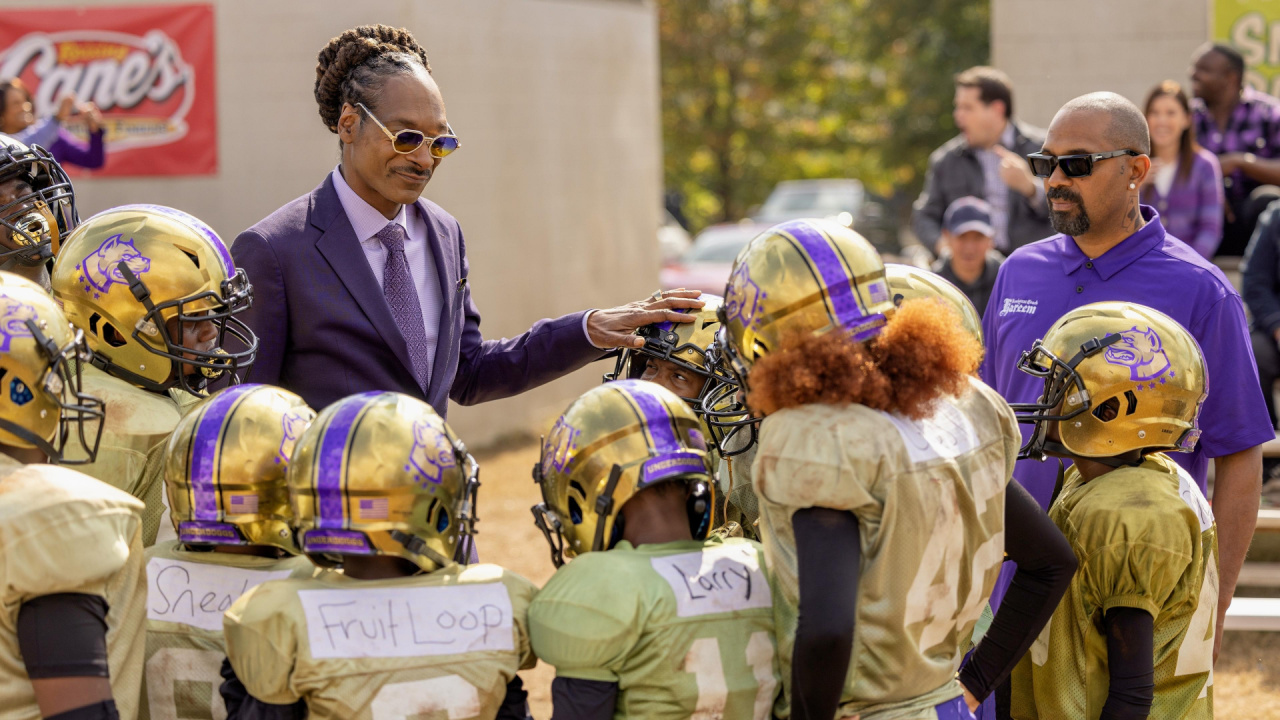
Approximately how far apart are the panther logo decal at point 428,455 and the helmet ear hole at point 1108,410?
62.6 inches

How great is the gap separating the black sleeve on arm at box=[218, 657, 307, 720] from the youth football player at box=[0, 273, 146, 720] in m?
0.19

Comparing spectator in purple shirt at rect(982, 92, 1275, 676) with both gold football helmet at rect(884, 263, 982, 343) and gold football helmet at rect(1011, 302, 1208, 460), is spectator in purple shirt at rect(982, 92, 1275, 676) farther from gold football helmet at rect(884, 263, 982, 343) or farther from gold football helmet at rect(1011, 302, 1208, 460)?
gold football helmet at rect(884, 263, 982, 343)

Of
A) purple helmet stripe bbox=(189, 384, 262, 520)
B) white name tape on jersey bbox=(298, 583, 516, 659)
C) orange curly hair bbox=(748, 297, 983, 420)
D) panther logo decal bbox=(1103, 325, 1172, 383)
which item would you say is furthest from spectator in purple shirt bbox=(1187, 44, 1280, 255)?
purple helmet stripe bbox=(189, 384, 262, 520)

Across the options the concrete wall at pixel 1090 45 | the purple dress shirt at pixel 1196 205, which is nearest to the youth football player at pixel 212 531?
the purple dress shirt at pixel 1196 205

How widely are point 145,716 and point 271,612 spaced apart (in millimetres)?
603

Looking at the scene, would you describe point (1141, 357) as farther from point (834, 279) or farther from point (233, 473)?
point (233, 473)

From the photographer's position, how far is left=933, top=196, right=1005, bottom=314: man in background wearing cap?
7.02 m

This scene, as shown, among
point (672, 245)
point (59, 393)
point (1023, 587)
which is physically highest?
point (59, 393)

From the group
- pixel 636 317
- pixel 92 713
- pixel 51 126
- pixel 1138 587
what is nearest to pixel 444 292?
pixel 636 317

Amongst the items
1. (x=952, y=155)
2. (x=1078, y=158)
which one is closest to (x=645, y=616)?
(x=1078, y=158)

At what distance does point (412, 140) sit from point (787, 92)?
1150 inches

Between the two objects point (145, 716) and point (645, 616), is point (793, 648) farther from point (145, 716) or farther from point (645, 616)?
point (145, 716)

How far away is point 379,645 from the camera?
94.2 inches

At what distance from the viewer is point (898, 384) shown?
96.0 inches
